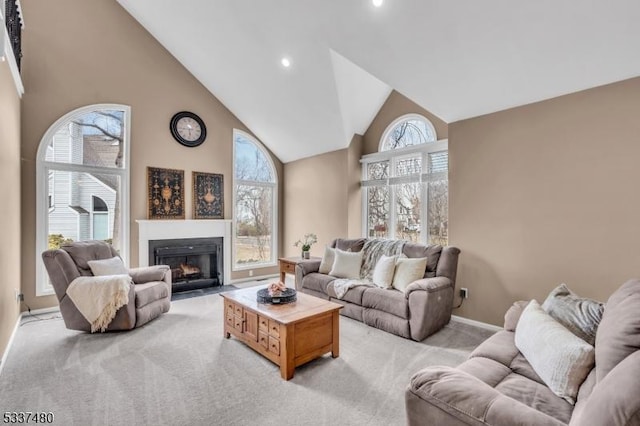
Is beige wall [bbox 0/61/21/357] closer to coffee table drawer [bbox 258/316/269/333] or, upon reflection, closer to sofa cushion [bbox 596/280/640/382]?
coffee table drawer [bbox 258/316/269/333]

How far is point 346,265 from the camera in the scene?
4406 millimetres

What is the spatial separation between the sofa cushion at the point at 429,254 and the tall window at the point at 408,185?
2.24ft

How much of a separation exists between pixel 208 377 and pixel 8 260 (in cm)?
252

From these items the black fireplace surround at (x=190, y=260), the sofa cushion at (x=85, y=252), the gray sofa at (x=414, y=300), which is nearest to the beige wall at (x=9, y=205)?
the sofa cushion at (x=85, y=252)

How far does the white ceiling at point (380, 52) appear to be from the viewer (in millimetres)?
2568

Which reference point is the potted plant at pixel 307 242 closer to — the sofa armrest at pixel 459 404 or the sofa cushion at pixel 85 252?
the sofa cushion at pixel 85 252

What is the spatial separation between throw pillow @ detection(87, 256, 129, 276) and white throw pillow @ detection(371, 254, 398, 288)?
124 inches

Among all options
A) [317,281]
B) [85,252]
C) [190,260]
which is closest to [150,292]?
[85,252]

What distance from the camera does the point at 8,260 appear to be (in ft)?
10.4

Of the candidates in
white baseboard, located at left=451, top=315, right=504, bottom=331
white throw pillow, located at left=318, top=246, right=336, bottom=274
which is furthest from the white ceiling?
white baseboard, located at left=451, top=315, right=504, bottom=331

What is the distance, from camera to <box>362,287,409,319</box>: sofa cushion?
3332mm

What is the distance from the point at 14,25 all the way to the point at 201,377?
430cm

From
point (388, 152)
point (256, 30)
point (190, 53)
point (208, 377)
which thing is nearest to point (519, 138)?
point (388, 152)

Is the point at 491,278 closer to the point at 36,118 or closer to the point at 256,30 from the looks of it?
the point at 256,30
